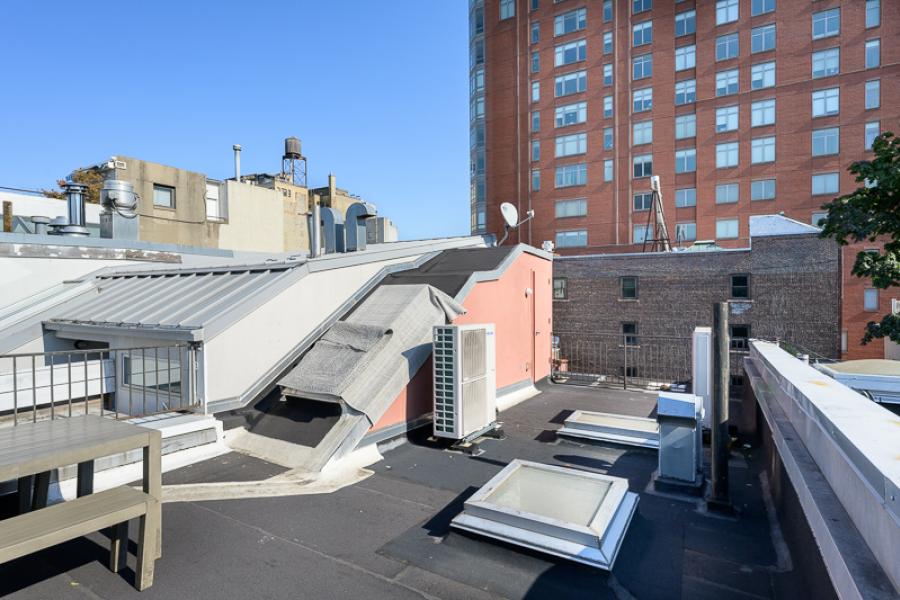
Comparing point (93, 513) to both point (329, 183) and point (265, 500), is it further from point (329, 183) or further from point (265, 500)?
point (329, 183)

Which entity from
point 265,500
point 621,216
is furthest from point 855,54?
point 265,500

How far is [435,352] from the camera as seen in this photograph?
7.16 metres

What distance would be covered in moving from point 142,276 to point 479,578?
9776 mm

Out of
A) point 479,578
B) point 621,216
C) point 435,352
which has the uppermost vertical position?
point 621,216

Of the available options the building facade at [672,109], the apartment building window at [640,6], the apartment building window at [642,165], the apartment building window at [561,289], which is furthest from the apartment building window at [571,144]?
the apartment building window at [561,289]

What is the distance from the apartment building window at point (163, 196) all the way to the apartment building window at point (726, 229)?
40158 mm

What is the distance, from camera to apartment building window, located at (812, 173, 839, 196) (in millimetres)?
34250

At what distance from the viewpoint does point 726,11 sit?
37500 mm

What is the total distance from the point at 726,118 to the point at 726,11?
850 centimetres

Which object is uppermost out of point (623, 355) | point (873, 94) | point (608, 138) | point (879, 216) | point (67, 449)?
point (873, 94)

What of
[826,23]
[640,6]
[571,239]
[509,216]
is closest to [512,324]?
[509,216]

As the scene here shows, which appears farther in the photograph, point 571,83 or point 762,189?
point 571,83

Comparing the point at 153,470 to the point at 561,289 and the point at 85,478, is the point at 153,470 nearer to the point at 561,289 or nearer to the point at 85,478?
the point at 85,478

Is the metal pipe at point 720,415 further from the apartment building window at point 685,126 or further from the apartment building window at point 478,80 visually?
the apartment building window at point 478,80
